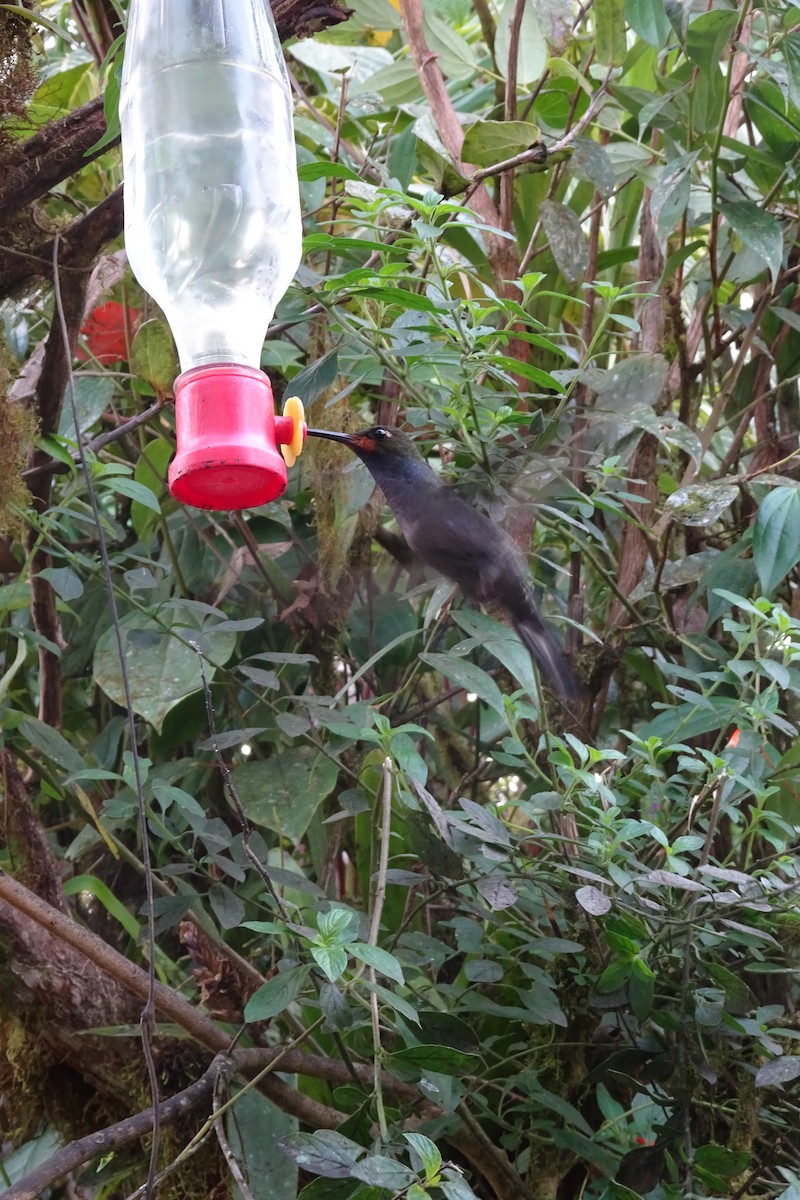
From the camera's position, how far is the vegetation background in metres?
1.13

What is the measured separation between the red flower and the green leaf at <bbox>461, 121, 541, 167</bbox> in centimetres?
62

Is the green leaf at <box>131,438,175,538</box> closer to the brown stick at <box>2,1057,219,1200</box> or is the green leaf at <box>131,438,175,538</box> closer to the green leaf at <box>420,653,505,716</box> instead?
the green leaf at <box>420,653,505,716</box>

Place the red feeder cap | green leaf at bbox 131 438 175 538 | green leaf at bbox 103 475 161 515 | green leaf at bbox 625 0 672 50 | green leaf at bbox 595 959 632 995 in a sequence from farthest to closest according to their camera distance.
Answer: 1. green leaf at bbox 131 438 175 538
2. green leaf at bbox 625 0 672 50
3. green leaf at bbox 103 475 161 515
4. green leaf at bbox 595 959 632 995
5. the red feeder cap

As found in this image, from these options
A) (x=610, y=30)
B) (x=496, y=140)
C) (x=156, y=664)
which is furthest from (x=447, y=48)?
(x=156, y=664)

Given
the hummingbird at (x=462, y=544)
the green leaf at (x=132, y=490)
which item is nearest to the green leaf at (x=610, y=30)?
the hummingbird at (x=462, y=544)

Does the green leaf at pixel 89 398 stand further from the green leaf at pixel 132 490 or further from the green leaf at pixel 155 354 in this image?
the green leaf at pixel 132 490

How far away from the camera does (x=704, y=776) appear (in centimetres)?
131

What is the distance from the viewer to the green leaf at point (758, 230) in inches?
57.5

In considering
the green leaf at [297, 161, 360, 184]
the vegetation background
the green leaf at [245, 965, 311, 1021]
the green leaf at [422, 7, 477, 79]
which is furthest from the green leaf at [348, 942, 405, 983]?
the green leaf at [422, 7, 477, 79]

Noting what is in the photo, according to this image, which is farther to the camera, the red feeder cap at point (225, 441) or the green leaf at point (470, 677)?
the green leaf at point (470, 677)

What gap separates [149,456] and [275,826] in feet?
1.91

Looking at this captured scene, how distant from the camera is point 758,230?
149cm

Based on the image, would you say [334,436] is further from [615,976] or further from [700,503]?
[615,976]

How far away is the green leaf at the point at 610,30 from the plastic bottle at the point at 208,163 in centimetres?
62
